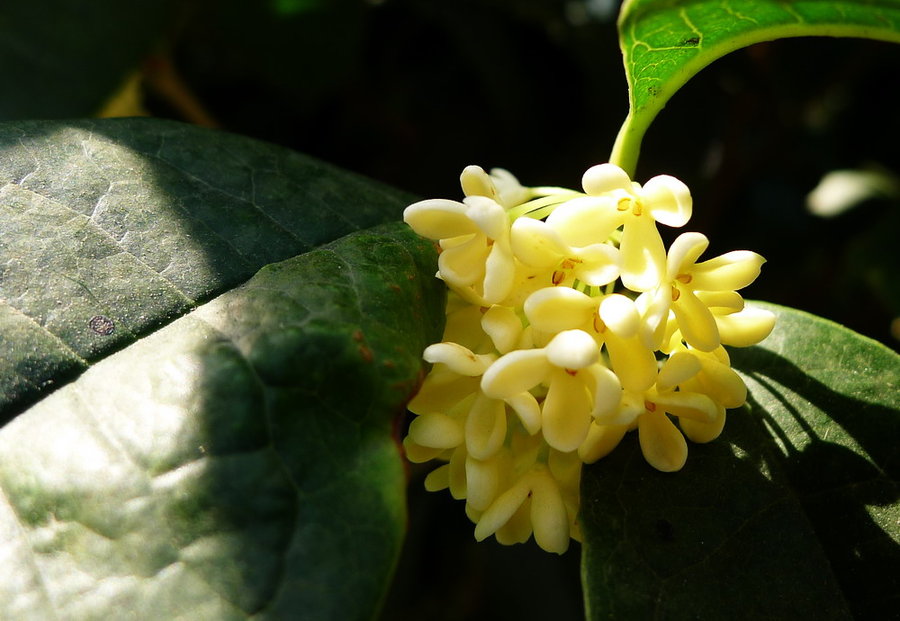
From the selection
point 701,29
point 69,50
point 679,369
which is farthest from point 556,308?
point 69,50

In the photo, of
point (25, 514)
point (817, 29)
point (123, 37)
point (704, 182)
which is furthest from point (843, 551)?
point (123, 37)

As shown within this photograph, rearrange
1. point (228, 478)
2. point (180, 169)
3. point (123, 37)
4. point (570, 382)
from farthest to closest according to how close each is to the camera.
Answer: point (123, 37) < point (180, 169) < point (570, 382) < point (228, 478)

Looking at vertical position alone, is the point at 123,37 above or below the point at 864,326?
above

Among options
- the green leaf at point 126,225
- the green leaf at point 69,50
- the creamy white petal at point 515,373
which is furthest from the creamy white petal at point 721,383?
the green leaf at point 69,50

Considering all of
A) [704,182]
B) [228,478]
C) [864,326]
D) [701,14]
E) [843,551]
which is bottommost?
[864,326]

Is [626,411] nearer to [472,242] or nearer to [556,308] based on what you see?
[556,308]

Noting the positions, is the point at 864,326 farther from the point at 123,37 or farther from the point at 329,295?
the point at 123,37

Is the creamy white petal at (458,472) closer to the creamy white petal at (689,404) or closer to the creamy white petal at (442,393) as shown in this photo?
the creamy white petal at (442,393)
